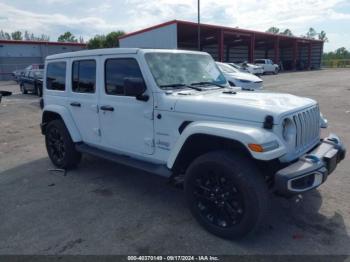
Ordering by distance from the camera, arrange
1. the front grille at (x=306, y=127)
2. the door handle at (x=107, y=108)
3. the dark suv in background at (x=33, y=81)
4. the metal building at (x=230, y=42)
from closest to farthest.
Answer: the front grille at (x=306, y=127), the door handle at (x=107, y=108), the dark suv in background at (x=33, y=81), the metal building at (x=230, y=42)

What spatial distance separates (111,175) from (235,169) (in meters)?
2.72

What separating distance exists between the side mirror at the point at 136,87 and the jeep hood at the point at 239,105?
429 millimetres

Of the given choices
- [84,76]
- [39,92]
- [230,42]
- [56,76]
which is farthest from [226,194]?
[230,42]

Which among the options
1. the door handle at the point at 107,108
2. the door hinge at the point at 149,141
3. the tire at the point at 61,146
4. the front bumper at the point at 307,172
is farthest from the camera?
the tire at the point at 61,146

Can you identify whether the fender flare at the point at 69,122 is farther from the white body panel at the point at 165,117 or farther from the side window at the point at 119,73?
the side window at the point at 119,73

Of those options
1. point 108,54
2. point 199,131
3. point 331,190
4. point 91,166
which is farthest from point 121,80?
point 331,190

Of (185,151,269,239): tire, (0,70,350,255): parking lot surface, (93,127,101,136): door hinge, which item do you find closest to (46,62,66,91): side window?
(93,127,101,136): door hinge

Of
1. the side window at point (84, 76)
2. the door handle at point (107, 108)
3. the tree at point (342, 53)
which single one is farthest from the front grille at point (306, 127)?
the tree at point (342, 53)

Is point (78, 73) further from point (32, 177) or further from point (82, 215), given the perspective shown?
point (82, 215)

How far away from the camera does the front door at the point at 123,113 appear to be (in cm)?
364

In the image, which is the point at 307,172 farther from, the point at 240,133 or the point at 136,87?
the point at 136,87

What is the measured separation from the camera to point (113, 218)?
350 cm

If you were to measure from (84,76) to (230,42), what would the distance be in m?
42.0

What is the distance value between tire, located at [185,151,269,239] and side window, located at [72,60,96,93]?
2.19 metres
